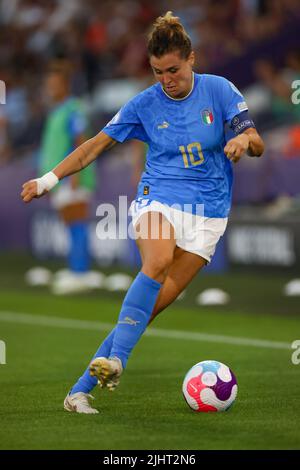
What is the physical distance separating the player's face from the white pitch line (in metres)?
3.43

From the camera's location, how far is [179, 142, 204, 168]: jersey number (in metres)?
6.85

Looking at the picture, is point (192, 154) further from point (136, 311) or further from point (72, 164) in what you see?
point (136, 311)

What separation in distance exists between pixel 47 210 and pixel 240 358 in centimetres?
1057

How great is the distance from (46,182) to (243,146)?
1215 mm

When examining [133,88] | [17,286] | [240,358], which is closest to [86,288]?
[17,286]

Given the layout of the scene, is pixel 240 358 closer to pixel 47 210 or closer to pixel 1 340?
pixel 1 340

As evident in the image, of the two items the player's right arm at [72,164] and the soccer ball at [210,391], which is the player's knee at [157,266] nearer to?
the soccer ball at [210,391]

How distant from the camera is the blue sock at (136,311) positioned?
6547 mm

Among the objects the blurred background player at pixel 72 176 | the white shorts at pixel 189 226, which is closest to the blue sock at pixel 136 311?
the white shorts at pixel 189 226
